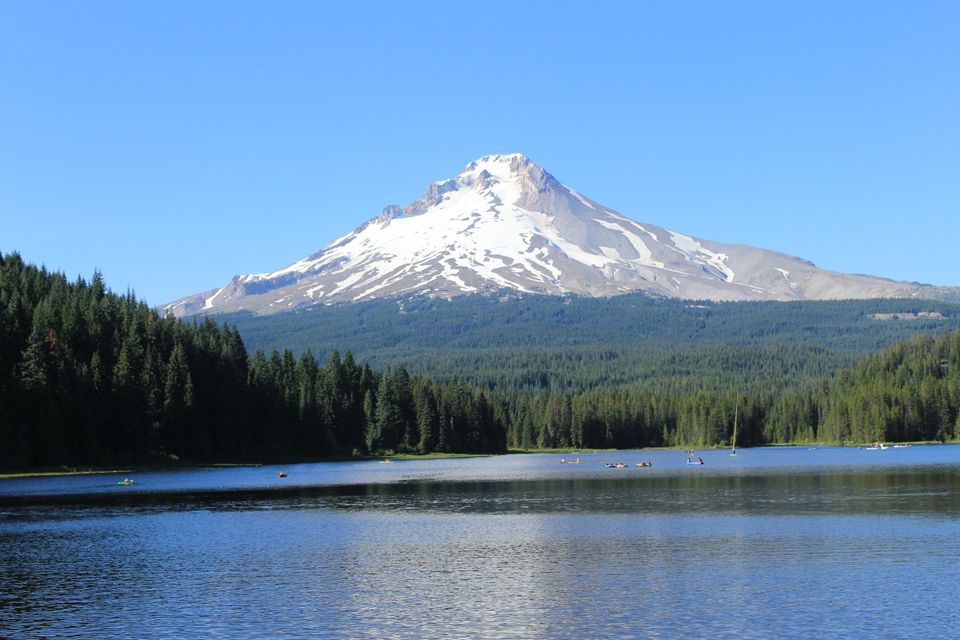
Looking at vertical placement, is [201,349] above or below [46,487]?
above

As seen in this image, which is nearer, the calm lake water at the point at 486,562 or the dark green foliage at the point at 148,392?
the calm lake water at the point at 486,562

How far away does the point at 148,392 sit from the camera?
449 feet

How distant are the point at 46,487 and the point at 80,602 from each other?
214 feet

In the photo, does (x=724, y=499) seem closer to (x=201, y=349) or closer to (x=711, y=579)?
(x=711, y=579)

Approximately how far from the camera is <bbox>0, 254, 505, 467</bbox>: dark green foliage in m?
123

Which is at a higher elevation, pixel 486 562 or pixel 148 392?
pixel 148 392

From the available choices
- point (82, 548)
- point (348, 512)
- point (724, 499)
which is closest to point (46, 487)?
point (348, 512)

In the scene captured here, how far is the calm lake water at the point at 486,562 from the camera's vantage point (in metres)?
39.9

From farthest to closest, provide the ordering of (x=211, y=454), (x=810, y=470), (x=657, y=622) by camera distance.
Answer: (x=211, y=454) < (x=810, y=470) < (x=657, y=622)

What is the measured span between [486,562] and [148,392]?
9183 centimetres

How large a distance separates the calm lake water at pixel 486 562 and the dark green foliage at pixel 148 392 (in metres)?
19.7

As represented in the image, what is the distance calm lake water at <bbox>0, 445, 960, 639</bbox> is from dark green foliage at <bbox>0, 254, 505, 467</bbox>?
64.7 feet

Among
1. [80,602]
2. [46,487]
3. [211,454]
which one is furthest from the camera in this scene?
[211,454]

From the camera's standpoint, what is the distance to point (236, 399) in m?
158
